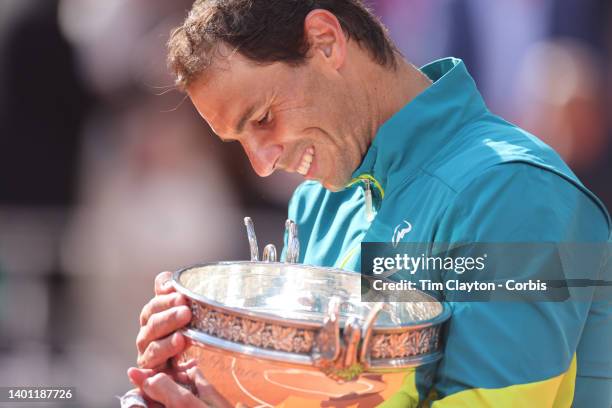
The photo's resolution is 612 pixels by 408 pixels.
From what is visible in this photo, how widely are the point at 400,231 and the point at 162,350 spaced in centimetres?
48

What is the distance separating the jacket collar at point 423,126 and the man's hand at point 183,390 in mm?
547

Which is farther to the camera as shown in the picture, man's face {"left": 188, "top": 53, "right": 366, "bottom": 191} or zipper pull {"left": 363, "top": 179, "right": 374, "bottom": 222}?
zipper pull {"left": 363, "top": 179, "right": 374, "bottom": 222}

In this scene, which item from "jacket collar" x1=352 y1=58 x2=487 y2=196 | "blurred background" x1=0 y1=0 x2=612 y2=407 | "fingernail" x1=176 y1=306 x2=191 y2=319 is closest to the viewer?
"fingernail" x1=176 y1=306 x2=191 y2=319

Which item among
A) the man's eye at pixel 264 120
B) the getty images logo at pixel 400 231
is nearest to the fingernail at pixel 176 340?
the getty images logo at pixel 400 231

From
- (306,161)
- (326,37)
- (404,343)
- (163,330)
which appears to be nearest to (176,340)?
(163,330)

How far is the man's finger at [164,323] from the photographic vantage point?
142 cm

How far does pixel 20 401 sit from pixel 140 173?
5.17 ft

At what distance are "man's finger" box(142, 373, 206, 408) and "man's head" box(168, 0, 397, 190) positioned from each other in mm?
577

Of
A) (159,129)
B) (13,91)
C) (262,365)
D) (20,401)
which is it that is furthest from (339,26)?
(13,91)

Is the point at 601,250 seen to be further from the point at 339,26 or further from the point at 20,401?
the point at 20,401

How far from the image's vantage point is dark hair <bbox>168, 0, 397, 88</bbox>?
172cm

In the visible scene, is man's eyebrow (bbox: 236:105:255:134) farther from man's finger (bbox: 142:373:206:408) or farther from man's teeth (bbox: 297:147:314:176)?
man's finger (bbox: 142:373:206:408)

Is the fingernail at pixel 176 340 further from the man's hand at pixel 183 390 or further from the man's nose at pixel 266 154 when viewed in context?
Result: the man's nose at pixel 266 154

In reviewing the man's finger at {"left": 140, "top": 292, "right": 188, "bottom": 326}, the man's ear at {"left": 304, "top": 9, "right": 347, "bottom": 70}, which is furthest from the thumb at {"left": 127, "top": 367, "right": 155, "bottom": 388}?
the man's ear at {"left": 304, "top": 9, "right": 347, "bottom": 70}
